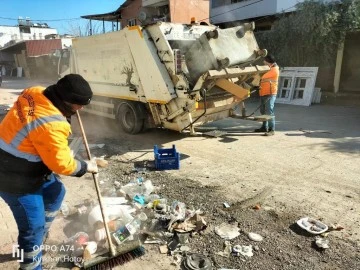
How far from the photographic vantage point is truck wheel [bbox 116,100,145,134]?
645cm

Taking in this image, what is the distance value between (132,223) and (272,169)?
2.50m

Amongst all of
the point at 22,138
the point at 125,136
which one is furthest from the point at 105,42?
the point at 22,138

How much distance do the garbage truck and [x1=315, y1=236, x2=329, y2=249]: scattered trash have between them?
292 centimetres

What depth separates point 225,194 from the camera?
155 inches

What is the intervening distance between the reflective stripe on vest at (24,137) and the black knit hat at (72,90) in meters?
0.14

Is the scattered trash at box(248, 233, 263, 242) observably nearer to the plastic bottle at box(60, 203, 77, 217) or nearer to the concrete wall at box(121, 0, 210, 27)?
the plastic bottle at box(60, 203, 77, 217)

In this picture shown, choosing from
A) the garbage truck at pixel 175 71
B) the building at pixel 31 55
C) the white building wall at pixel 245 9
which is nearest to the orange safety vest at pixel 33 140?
the garbage truck at pixel 175 71

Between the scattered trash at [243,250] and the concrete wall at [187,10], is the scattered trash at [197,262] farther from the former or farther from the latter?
the concrete wall at [187,10]

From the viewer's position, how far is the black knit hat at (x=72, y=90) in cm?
214

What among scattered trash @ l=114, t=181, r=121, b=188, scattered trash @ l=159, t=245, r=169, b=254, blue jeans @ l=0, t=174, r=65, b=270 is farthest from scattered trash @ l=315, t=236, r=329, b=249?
scattered trash @ l=114, t=181, r=121, b=188

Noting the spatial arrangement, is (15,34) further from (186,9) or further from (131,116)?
(131,116)

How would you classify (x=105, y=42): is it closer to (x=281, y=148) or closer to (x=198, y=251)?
(x=281, y=148)

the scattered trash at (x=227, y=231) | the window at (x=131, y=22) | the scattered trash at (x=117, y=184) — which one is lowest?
the scattered trash at (x=227, y=231)

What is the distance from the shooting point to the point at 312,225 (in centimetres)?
317
